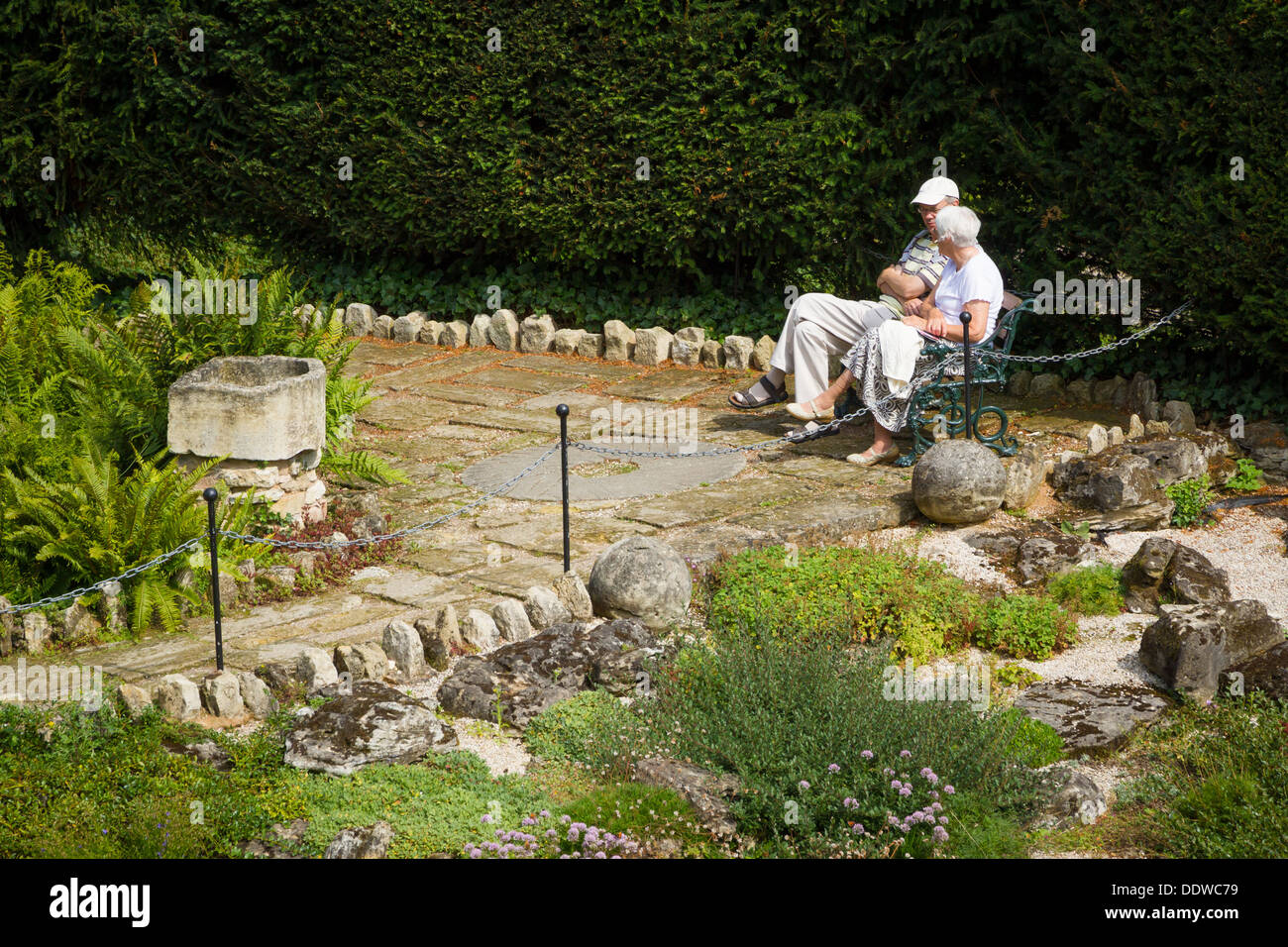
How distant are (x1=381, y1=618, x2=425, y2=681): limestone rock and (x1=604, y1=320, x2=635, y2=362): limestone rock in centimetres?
611

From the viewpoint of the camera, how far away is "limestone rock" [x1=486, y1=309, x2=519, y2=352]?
12.3 m

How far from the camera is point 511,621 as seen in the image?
617 centimetres

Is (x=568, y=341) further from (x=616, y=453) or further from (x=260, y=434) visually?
(x=260, y=434)

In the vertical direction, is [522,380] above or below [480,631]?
above

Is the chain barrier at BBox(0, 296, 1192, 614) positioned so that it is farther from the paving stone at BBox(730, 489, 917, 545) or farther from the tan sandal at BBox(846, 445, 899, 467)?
the paving stone at BBox(730, 489, 917, 545)

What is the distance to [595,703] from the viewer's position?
5.57 m

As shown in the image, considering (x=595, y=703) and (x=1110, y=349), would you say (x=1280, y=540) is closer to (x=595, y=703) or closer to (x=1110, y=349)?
(x=1110, y=349)

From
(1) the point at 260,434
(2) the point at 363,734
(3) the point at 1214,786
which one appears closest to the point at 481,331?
(1) the point at 260,434

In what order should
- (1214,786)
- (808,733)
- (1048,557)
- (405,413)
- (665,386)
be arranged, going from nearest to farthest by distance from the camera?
(1214,786)
(808,733)
(1048,557)
(405,413)
(665,386)

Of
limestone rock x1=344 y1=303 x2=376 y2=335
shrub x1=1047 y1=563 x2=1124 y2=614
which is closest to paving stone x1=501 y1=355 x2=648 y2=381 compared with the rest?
limestone rock x1=344 y1=303 x2=376 y2=335

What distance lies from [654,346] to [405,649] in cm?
605

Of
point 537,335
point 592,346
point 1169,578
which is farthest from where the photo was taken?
point 537,335

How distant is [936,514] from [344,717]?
3723 millimetres

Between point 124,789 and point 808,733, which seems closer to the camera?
point 124,789
